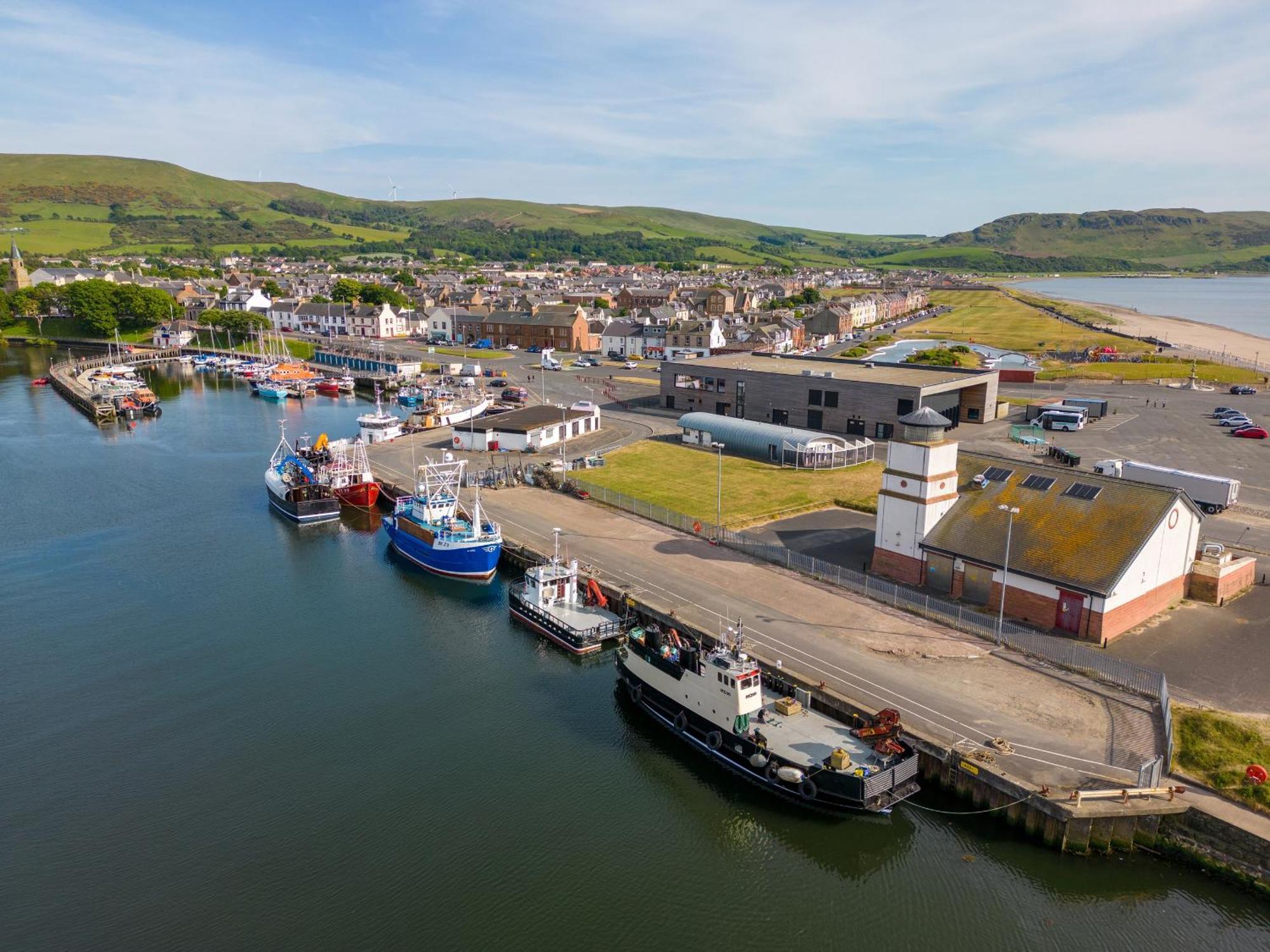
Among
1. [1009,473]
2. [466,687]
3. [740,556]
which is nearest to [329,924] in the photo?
[466,687]

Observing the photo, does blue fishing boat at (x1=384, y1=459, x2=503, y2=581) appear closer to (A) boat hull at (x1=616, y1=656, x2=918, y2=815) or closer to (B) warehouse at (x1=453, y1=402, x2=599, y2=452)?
(A) boat hull at (x1=616, y1=656, x2=918, y2=815)

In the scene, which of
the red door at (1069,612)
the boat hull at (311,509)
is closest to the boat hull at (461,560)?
the boat hull at (311,509)

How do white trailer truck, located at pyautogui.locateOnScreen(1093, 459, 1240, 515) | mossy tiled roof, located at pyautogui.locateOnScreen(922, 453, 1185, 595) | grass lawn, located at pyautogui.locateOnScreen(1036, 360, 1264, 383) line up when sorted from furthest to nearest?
grass lawn, located at pyautogui.locateOnScreen(1036, 360, 1264, 383) < white trailer truck, located at pyautogui.locateOnScreen(1093, 459, 1240, 515) < mossy tiled roof, located at pyautogui.locateOnScreen(922, 453, 1185, 595)

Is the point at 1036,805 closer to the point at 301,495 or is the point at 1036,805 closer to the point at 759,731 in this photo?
the point at 759,731

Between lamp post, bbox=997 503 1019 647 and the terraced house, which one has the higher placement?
the terraced house

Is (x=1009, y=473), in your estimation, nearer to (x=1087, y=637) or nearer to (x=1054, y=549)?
(x=1054, y=549)

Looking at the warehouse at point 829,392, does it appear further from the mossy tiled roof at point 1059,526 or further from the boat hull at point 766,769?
the boat hull at point 766,769

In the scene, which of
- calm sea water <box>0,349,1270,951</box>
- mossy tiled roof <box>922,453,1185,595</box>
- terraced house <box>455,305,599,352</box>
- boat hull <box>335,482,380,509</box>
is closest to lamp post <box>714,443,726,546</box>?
mossy tiled roof <box>922,453,1185,595</box>
